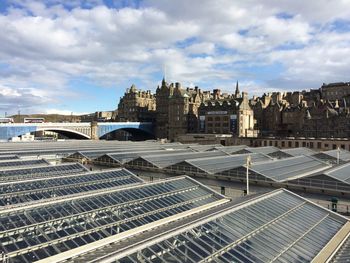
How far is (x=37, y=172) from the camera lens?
35.2 metres

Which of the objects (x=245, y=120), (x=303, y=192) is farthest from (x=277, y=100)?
(x=303, y=192)

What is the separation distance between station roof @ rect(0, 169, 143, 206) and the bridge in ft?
299

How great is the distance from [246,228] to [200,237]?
2.96 metres

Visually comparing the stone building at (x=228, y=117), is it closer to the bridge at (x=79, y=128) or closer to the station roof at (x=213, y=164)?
the bridge at (x=79, y=128)

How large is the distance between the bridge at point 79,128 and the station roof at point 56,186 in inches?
3592

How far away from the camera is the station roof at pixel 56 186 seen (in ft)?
77.1

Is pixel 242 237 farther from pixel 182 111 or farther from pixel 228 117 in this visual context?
pixel 182 111

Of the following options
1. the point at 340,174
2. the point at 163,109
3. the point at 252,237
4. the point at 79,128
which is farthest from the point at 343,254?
the point at 163,109

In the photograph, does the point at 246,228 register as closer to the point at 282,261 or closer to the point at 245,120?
the point at 282,261

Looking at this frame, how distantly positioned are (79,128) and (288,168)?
100 meters

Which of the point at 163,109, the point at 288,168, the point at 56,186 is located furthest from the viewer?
the point at 163,109

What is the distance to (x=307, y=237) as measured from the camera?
17688 mm

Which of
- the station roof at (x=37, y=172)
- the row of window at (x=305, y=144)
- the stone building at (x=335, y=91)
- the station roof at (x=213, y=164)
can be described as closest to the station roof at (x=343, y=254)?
the station roof at (x=213, y=164)

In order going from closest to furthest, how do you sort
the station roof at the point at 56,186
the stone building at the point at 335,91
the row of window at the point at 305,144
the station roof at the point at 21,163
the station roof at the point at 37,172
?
the station roof at the point at 56,186 → the station roof at the point at 37,172 → the station roof at the point at 21,163 → the row of window at the point at 305,144 → the stone building at the point at 335,91
